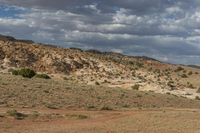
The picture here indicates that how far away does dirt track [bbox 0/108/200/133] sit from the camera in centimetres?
2633

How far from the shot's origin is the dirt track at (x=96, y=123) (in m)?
26.3

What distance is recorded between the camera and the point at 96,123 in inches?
1177

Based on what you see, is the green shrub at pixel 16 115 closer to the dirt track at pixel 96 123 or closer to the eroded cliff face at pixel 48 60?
the dirt track at pixel 96 123

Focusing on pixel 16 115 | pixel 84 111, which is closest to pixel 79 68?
pixel 84 111

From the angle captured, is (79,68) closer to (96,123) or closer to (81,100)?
Answer: (81,100)

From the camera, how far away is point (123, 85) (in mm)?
68812

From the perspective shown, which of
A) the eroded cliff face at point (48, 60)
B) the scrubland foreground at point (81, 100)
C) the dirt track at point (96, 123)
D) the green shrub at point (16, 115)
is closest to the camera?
the dirt track at point (96, 123)

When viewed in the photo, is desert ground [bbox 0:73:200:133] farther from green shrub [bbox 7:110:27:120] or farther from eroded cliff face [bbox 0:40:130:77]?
eroded cliff face [bbox 0:40:130:77]

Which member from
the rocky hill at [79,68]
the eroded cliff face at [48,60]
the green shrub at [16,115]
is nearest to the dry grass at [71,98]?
the green shrub at [16,115]

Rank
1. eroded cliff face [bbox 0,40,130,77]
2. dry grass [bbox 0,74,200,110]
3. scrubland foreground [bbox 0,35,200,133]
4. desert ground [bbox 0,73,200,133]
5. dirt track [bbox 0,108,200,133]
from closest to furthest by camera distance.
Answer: dirt track [bbox 0,108,200,133] → desert ground [bbox 0,73,200,133] → scrubland foreground [bbox 0,35,200,133] → dry grass [bbox 0,74,200,110] → eroded cliff face [bbox 0,40,130,77]

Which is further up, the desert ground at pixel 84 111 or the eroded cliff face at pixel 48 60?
the eroded cliff face at pixel 48 60

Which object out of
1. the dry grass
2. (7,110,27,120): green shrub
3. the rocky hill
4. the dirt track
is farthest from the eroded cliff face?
(7,110,27,120): green shrub

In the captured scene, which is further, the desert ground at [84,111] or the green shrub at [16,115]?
the green shrub at [16,115]

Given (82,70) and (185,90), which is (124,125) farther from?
(82,70)
